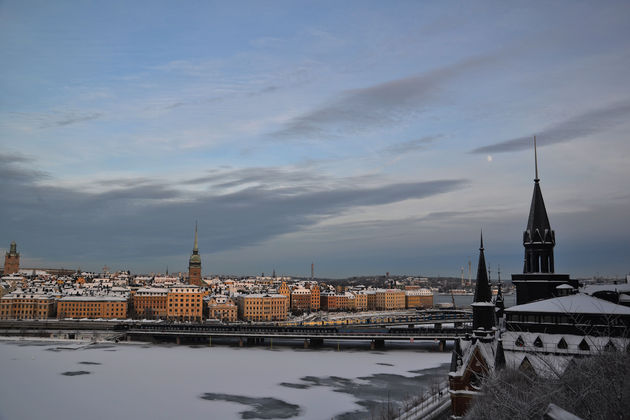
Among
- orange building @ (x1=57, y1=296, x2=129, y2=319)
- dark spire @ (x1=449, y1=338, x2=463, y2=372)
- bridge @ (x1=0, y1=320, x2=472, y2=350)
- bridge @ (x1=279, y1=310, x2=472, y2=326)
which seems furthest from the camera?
orange building @ (x1=57, y1=296, x2=129, y2=319)

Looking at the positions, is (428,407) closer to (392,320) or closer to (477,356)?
(477,356)

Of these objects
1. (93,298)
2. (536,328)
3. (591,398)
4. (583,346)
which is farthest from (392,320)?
(591,398)

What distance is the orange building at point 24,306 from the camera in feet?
427

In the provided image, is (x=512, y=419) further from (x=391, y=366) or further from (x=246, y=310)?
(x=246, y=310)

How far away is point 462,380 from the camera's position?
3541 cm

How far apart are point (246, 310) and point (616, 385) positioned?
142 metres

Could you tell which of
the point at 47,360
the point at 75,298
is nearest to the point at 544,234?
the point at 47,360

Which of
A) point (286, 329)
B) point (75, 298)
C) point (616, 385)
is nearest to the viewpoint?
point (616, 385)

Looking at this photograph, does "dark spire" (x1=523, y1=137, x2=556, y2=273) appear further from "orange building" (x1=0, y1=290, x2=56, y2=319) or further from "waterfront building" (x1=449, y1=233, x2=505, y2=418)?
"orange building" (x1=0, y1=290, x2=56, y2=319)

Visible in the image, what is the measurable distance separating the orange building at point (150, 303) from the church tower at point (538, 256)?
113540 millimetres

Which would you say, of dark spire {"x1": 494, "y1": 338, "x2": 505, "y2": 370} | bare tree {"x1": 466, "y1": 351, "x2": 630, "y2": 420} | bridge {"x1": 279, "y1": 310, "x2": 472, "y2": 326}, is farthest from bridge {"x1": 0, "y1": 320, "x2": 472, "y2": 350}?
bare tree {"x1": 466, "y1": 351, "x2": 630, "y2": 420}

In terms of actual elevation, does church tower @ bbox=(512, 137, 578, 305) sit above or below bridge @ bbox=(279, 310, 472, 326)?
above

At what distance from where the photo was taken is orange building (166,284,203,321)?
469 feet

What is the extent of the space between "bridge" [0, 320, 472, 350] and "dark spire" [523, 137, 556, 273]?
3147cm
